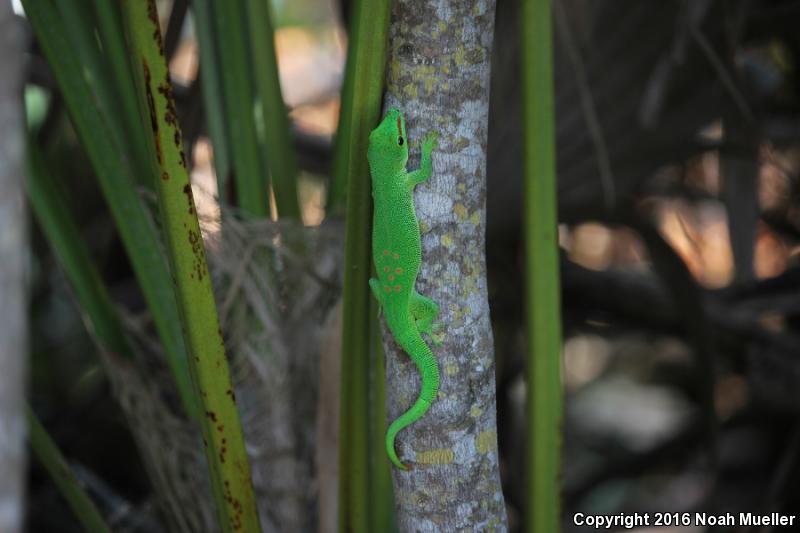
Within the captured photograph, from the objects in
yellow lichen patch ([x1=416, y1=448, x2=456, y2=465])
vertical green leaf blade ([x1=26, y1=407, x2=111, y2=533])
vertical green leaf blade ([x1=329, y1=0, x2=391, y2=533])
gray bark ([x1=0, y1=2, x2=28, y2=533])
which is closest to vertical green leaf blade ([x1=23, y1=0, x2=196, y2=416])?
Answer: vertical green leaf blade ([x1=26, y1=407, x2=111, y2=533])

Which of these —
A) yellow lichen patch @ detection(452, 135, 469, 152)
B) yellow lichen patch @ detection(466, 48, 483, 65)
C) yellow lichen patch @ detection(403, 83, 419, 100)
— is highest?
yellow lichen patch @ detection(466, 48, 483, 65)

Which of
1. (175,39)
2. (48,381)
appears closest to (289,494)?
(175,39)

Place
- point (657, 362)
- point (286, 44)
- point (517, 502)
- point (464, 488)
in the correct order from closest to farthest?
point (464, 488), point (517, 502), point (657, 362), point (286, 44)

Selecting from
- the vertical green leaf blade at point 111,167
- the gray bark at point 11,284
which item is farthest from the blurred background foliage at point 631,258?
the gray bark at point 11,284

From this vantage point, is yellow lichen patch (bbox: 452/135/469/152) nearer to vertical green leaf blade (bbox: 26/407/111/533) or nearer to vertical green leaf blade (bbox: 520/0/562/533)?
vertical green leaf blade (bbox: 520/0/562/533)

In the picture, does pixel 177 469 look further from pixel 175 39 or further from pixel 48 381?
pixel 48 381

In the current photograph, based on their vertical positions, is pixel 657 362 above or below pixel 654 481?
above

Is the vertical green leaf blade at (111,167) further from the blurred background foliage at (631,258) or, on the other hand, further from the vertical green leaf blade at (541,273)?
the vertical green leaf blade at (541,273)
